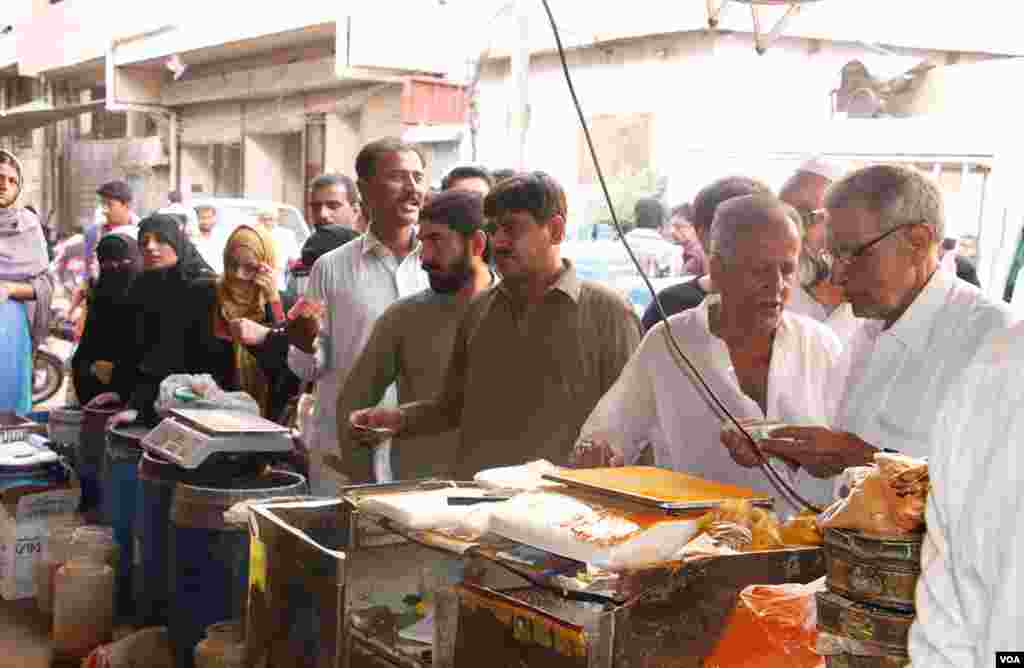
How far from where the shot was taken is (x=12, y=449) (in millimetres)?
5258

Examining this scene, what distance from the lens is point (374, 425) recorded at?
9.95 feet

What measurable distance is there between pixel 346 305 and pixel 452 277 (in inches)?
28.6

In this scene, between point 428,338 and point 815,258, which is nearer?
point 815,258

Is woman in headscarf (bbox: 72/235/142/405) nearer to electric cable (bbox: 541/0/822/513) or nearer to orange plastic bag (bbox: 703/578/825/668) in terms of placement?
electric cable (bbox: 541/0/822/513)

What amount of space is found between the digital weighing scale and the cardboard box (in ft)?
4.22

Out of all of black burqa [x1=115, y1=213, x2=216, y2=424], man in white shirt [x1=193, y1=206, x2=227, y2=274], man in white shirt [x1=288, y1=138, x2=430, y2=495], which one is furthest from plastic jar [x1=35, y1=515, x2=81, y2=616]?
man in white shirt [x1=193, y1=206, x2=227, y2=274]

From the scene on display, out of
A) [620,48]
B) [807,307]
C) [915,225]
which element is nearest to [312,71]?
[620,48]

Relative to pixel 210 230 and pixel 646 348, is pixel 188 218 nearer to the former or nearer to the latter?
pixel 210 230

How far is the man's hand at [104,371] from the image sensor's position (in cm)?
575

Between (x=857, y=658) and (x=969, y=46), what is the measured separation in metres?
12.4

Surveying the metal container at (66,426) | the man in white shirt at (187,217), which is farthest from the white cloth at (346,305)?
the man in white shirt at (187,217)

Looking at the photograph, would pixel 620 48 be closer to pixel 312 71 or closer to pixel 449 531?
pixel 312 71

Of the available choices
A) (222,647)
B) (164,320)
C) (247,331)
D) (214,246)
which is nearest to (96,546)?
(247,331)

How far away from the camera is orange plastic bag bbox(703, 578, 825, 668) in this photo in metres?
1.68
